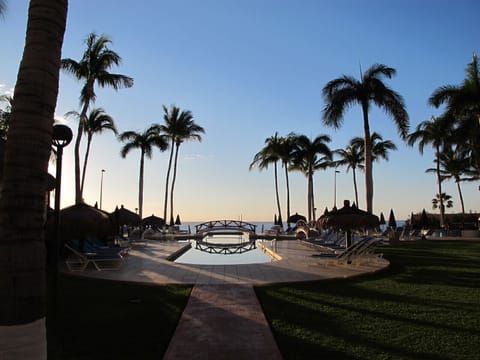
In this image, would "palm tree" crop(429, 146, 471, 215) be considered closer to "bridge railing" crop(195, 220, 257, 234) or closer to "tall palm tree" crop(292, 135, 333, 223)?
"tall palm tree" crop(292, 135, 333, 223)

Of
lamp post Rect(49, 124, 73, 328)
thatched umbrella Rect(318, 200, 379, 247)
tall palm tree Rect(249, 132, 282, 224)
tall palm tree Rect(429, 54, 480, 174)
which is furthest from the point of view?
tall palm tree Rect(249, 132, 282, 224)

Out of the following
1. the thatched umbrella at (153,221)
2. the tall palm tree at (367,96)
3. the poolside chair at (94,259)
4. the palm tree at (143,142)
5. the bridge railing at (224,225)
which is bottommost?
the poolside chair at (94,259)

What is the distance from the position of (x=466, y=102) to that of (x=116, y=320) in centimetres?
1998

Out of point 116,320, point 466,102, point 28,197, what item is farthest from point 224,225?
point 28,197

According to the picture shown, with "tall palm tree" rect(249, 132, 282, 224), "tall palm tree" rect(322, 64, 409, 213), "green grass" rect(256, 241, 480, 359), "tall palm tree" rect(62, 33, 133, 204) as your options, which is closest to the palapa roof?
"green grass" rect(256, 241, 480, 359)

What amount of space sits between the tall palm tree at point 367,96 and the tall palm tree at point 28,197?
16.0m

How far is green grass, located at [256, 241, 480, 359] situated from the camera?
4.34 metres

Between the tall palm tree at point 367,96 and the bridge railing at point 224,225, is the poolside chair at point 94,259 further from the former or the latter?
the bridge railing at point 224,225

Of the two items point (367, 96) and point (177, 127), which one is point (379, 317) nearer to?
point (367, 96)

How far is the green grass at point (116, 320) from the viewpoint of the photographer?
435cm

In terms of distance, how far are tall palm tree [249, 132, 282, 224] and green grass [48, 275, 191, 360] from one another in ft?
101

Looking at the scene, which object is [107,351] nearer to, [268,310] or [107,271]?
[268,310]

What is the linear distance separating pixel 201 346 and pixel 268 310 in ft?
6.44

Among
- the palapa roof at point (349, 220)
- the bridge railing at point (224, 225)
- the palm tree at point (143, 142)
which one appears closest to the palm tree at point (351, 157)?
the bridge railing at point (224, 225)
